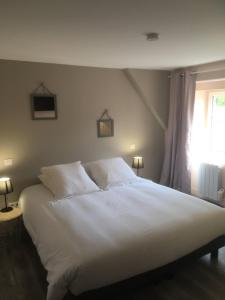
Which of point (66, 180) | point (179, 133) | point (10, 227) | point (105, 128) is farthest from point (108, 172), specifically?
point (179, 133)

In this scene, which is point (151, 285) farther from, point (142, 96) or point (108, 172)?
point (142, 96)

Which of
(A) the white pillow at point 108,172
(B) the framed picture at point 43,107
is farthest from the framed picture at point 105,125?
(B) the framed picture at point 43,107

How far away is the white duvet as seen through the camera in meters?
1.80

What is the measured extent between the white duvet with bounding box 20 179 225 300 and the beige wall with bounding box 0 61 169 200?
2.24 feet

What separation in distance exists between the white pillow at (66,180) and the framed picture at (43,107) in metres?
0.71

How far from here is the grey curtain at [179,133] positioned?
3.95 metres

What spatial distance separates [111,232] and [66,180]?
47.6 inches

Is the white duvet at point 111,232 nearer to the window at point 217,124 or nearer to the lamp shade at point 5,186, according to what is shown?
the lamp shade at point 5,186

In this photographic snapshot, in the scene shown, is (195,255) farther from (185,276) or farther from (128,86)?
(128,86)

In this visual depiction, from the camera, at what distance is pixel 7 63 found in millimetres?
3100

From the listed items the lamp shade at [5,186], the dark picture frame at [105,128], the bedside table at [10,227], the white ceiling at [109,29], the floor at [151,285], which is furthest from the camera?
the dark picture frame at [105,128]

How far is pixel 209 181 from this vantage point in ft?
13.2

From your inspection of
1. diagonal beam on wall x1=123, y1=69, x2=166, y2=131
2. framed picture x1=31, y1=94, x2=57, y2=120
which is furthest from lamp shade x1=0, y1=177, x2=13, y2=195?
diagonal beam on wall x1=123, y1=69, x2=166, y2=131

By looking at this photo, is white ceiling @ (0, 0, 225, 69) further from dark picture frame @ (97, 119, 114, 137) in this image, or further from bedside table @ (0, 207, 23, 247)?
bedside table @ (0, 207, 23, 247)
